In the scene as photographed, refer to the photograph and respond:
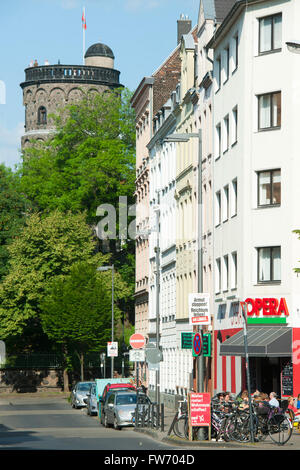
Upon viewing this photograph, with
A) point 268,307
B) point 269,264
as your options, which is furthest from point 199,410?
point 269,264

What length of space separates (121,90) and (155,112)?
69.2 feet

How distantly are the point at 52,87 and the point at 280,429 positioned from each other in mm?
90183

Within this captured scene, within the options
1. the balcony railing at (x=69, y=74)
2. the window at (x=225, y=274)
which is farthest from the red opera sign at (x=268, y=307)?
the balcony railing at (x=69, y=74)

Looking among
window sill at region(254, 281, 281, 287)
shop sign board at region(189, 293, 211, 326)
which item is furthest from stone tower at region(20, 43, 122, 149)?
shop sign board at region(189, 293, 211, 326)

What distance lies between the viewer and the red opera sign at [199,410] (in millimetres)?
28031

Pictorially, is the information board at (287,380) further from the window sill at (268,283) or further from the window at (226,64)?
the window at (226,64)

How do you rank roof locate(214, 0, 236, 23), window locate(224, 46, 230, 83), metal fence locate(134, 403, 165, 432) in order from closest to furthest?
1. metal fence locate(134, 403, 165, 432)
2. window locate(224, 46, 230, 83)
3. roof locate(214, 0, 236, 23)

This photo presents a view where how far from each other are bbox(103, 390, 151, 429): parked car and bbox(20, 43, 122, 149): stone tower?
74.5 meters

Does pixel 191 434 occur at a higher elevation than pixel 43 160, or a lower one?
lower

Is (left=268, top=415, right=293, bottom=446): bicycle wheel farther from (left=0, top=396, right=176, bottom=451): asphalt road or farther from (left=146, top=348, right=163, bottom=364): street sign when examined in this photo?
(left=146, top=348, right=163, bottom=364): street sign

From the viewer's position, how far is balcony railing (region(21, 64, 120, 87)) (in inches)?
4466

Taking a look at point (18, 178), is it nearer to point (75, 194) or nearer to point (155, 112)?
point (75, 194)

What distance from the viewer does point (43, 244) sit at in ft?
252
